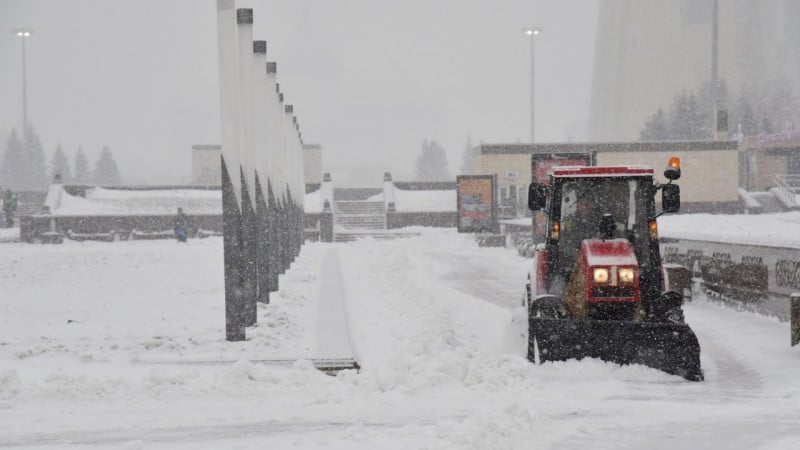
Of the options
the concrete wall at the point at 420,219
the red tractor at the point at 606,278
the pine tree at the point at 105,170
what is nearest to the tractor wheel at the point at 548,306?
the red tractor at the point at 606,278

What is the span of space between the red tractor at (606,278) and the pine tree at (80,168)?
374 feet

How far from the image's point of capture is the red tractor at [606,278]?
987 centimetres

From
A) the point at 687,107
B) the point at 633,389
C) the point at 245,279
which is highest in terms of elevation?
the point at 687,107

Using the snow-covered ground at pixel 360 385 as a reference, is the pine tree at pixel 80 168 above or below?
above

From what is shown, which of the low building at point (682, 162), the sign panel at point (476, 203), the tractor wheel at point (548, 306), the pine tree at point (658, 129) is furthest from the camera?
the pine tree at point (658, 129)

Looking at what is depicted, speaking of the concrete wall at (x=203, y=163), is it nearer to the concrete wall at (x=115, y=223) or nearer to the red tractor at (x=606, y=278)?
the concrete wall at (x=115, y=223)

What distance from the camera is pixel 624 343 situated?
9.93 metres

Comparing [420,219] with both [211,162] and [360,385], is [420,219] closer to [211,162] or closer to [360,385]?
[360,385]

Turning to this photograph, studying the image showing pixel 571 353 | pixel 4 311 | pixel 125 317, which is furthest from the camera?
pixel 4 311

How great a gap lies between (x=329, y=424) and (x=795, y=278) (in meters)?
9.74

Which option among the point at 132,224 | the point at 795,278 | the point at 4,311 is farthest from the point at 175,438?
the point at 132,224

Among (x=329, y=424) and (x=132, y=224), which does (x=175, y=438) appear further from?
(x=132, y=224)

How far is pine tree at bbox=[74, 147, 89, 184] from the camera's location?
117m

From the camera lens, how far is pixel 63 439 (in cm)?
722
